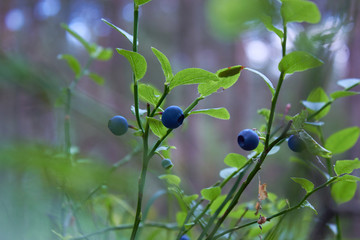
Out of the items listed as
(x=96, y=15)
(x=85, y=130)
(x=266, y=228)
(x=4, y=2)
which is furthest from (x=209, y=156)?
(x=266, y=228)

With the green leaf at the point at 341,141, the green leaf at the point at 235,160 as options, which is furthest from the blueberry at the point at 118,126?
the green leaf at the point at 341,141

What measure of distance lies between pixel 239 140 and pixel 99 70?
233 inches

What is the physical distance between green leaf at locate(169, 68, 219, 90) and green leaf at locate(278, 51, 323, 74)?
6 cm

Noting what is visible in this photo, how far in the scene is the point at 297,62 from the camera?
314mm

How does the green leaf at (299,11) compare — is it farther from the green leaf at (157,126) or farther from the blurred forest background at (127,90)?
the green leaf at (157,126)

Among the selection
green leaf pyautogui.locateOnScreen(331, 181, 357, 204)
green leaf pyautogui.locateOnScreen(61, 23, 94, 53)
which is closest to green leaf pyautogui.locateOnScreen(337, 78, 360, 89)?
green leaf pyautogui.locateOnScreen(331, 181, 357, 204)

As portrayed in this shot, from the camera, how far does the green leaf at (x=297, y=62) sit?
1.00 ft

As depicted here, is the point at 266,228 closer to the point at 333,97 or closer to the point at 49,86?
the point at 333,97

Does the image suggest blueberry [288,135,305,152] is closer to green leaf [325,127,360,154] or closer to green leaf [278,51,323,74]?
green leaf [278,51,323,74]

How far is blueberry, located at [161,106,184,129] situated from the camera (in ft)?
1.07

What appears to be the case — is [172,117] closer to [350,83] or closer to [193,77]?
[193,77]

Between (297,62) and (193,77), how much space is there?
10 centimetres

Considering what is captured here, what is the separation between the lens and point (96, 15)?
5.58 m

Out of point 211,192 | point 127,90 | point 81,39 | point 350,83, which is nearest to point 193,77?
point 211,192
